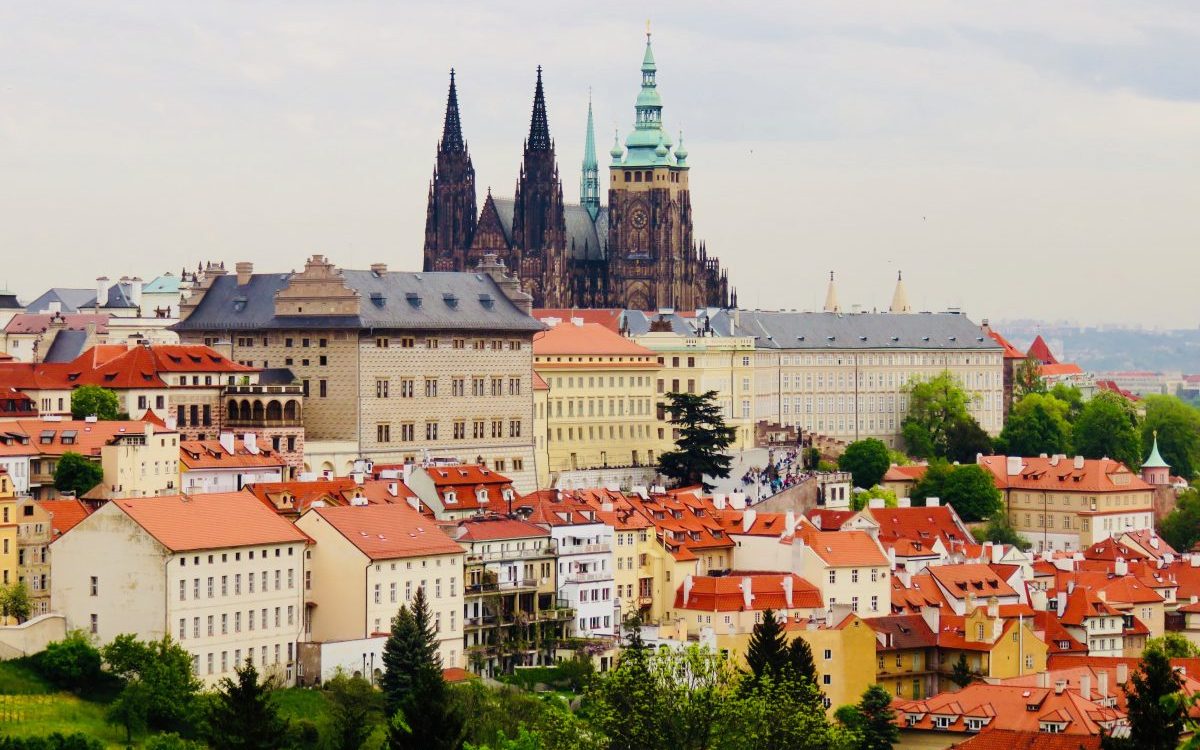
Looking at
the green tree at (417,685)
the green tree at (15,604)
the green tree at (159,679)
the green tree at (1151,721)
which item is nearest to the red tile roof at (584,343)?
the green tree at (417,685)

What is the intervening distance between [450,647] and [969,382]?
299 ft

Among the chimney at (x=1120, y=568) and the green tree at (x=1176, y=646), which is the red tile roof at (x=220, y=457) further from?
the green tree at (x=1176, y=646)

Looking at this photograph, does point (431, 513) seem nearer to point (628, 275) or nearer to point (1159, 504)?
point (1159, 504)

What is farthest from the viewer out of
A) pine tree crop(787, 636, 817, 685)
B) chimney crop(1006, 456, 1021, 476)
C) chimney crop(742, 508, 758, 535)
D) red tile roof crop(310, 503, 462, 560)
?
chimney crop(1006, 456, 1021, 476)

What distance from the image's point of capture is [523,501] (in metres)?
106

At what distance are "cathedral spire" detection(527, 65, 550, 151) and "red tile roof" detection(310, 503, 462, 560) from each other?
92647mm

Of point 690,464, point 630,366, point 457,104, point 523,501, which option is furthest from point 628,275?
point 523,501

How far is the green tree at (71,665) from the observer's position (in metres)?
80.9

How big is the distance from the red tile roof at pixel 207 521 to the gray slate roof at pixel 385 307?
106 ft

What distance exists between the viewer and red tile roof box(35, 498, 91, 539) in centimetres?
8975

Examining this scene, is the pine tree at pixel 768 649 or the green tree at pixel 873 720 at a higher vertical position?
the pine tree at pixel 768 649

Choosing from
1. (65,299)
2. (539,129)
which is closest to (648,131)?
(539,129)

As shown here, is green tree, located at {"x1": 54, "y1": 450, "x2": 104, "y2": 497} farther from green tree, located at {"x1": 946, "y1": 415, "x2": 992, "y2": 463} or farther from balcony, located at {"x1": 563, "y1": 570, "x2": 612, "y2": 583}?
green tree, located at {"x1": 946, "y1": 415, "x2": 992, "y2": 463}

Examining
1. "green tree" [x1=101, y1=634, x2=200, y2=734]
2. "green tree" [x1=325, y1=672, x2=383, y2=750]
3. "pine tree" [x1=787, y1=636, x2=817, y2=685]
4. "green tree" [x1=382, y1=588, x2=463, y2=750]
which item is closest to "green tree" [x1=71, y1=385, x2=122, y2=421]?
"green tree" [x1=382, y1=588, x2=463, y2=750]
